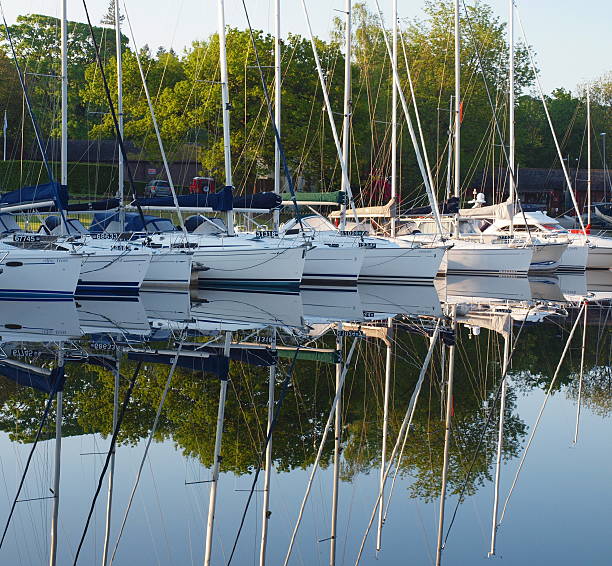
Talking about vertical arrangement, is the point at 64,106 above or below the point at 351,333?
above

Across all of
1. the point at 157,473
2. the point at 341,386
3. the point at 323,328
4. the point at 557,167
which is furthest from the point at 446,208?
the point at 557,167

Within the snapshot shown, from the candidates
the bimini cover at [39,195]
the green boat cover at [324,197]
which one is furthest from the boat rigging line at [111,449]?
the green boat cover at [324,197]

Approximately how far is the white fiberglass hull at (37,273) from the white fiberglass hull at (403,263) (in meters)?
11.1

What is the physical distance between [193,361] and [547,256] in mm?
28610

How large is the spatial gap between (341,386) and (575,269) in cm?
3231

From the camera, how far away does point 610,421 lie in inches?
515

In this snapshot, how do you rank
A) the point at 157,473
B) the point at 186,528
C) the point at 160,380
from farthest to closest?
1. the point at 160,380
2. the point at 157,473
3. the point at 186,528

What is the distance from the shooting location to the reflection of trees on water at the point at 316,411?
10477 mm

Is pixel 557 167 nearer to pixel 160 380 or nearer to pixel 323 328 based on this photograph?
pixel 323 328

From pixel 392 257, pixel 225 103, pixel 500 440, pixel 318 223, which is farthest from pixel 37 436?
pixel 318 223

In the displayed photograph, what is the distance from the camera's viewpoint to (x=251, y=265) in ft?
99.1

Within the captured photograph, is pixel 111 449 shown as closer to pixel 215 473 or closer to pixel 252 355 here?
pixel 215 473

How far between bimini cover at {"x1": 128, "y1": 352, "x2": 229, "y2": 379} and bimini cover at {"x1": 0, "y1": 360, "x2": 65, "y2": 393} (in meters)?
1.54

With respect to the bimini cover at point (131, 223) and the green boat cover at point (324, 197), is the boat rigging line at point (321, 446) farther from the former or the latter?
the bimini cover at point (131, 223)
